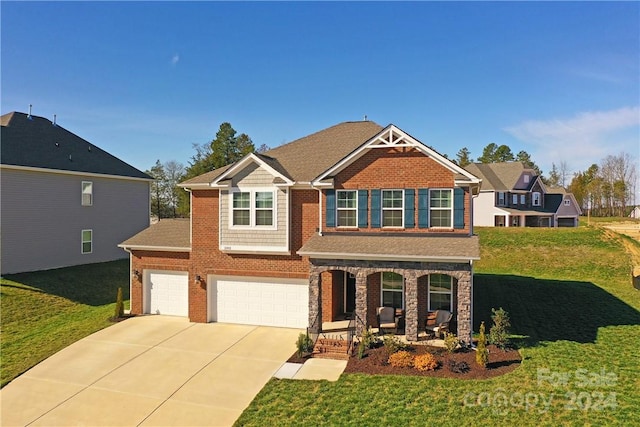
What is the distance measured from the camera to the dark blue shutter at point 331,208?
52.7 ft

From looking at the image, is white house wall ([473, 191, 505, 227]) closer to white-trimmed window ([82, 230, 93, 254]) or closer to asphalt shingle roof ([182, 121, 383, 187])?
asphalt shingle roof ([182, 121, 383, 187])

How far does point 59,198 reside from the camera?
2522cm

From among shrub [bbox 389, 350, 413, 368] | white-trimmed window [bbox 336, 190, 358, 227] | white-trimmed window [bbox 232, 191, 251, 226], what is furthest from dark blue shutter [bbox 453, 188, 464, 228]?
white-trimmed window [bbox 232, 191, 251, 226]

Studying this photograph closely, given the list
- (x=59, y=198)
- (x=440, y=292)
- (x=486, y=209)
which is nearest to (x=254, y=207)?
(x=440, y=292)

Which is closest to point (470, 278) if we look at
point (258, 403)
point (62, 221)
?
point (258, 403)

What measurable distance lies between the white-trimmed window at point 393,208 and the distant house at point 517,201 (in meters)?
31.9

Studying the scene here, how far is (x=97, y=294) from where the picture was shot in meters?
21.9

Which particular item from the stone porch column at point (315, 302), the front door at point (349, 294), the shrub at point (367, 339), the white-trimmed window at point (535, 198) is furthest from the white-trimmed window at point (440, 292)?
the white-trimmed window at point (535, 198)

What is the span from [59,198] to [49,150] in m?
3.62

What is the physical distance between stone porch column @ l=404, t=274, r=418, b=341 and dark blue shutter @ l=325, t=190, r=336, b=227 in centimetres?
397

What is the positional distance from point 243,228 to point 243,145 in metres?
40.1

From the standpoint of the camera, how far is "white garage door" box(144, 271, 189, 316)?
18.1 m

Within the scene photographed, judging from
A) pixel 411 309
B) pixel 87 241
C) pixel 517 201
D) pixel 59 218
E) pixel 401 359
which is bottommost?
pixel 401 359

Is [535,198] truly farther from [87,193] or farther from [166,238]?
[87,193]
